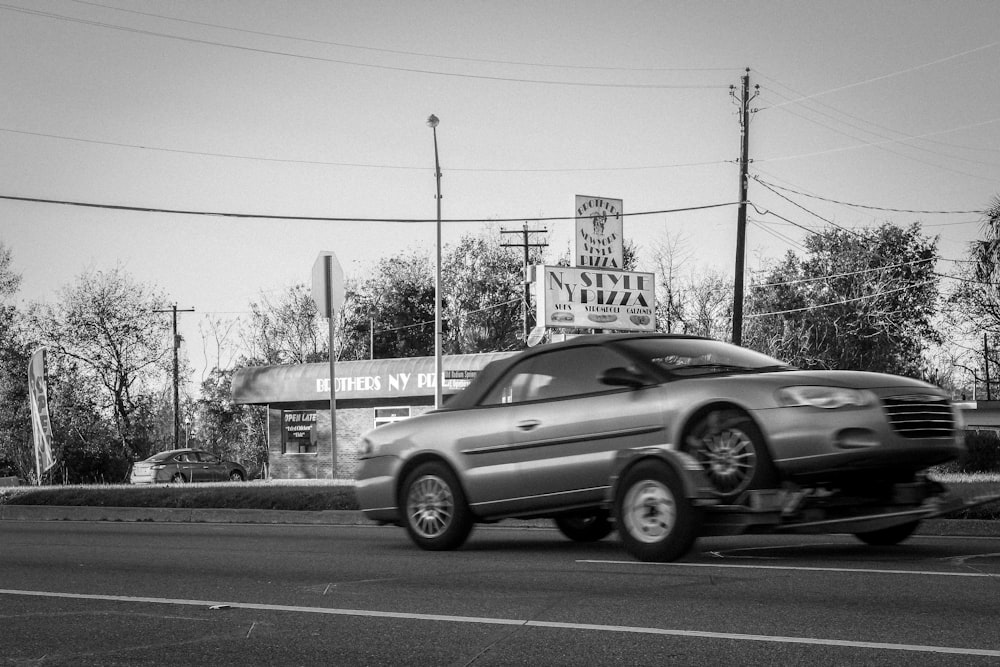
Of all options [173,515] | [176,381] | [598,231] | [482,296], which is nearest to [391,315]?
[482,296]

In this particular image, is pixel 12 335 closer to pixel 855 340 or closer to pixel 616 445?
pixel 855 340

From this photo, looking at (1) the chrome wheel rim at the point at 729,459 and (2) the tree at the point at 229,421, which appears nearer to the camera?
(1) the chrome wheel rim at the point at 729,459

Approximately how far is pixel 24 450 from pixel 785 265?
128 ft

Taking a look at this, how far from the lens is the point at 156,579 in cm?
845

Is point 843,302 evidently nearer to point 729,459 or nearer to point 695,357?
point 695,357

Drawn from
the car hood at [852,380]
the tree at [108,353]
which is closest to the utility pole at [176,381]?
the tree at [108,353]

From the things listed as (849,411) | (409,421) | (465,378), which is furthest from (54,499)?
(465,378)

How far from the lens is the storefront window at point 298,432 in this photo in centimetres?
4319

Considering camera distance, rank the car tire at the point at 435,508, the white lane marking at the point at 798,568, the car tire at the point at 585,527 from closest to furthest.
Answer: the white lane marking at the point at 798,568
the car tire at the point at 435,508
the car tire at the point at 585,527

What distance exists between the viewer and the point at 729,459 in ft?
27.2

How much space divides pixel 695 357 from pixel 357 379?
3243 cm

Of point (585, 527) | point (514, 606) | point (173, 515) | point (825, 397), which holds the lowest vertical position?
point (173, 515)

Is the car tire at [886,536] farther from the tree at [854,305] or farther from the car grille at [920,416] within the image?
the tree at [854,305]

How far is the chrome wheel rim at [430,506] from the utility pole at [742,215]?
21.7m
